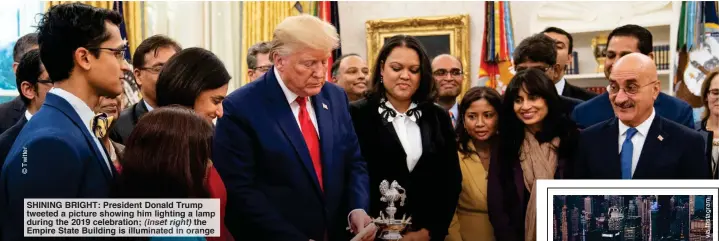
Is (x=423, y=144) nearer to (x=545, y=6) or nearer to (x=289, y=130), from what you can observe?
(x=289, y=130)

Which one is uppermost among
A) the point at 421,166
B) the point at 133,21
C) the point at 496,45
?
the point at 133,21

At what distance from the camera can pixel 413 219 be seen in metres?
2.03

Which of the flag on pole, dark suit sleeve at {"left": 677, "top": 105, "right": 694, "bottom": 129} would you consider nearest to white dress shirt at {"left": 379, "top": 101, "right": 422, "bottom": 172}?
dark suit sleeve at {"left": 677, "top": 105, "right": 694, "bottom": 129}

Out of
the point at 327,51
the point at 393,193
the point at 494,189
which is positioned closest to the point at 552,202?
the point at 494,189

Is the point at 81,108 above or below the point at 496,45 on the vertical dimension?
below

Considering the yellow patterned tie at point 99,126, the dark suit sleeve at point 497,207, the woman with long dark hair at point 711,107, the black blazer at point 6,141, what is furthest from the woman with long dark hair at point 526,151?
the black blazer at point 6,141

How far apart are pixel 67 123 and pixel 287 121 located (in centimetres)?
56

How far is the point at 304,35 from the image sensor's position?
5.33ft

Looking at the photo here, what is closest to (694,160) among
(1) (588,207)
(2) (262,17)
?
(1) (588,207)

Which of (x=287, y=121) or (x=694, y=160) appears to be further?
(x=694, y=160)

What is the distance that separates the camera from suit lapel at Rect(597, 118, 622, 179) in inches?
73.4

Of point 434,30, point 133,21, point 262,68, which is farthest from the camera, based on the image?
point 434,30

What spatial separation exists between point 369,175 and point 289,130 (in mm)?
424

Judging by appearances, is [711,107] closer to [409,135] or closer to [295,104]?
[409,135]
